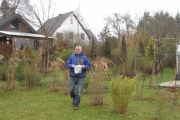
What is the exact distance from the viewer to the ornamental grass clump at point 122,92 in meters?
5.30

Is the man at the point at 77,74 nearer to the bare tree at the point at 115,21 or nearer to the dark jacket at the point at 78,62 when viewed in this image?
the dark jacket at the point at 78,62

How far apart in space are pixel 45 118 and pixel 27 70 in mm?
4279

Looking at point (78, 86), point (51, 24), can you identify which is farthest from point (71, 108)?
point (51, 24)

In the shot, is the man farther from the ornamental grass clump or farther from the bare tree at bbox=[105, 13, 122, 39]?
the bare tree at bbox=[105, 13, 122, 39]

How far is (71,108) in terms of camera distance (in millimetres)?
6176

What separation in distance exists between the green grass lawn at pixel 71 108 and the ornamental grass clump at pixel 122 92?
19 cm

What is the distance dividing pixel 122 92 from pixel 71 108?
1598 mm

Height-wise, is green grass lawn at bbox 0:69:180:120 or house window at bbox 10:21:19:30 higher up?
house window at bbox 10:21:19:30

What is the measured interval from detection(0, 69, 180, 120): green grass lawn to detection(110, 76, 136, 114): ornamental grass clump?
0.64 feet

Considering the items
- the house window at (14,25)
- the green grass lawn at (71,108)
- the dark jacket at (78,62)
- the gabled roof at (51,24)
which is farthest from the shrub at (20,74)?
the house window at (14,25)

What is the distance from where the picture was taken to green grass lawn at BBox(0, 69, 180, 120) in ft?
17.3

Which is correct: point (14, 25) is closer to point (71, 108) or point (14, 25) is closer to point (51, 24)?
point (51, 24)

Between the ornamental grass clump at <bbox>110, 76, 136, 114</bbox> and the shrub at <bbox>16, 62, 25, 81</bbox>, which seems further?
the shrub at <bbox>16, 62, 25, 81</bbox>

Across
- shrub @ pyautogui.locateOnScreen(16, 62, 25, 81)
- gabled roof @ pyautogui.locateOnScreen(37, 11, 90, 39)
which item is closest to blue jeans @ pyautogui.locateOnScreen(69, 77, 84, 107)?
shrub @ pyautogui.locateOnScreen(16, 62, 25, 81)
